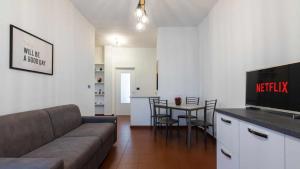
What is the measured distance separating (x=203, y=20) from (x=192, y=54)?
1.02 metres

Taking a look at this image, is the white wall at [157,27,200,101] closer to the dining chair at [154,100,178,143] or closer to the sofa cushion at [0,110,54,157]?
the dining chair at [154,100,178,143]

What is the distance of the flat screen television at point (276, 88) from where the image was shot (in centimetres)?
163

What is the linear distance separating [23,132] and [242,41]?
321 centimetres

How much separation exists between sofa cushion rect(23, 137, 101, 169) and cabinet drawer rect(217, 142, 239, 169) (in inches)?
58.8

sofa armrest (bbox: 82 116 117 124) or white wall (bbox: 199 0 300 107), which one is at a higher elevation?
white wall (bbox: 199 0 300 107)

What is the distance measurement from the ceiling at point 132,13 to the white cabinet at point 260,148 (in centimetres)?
319

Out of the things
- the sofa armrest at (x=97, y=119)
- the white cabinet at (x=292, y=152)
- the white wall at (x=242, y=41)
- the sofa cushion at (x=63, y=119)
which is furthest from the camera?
the sofa armrest at (x=97, y=119)

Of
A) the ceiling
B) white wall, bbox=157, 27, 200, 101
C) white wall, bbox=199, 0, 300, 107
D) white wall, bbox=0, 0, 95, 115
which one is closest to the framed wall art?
white wall, bbox=0, 0, 95, 115

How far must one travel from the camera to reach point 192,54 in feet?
18.3

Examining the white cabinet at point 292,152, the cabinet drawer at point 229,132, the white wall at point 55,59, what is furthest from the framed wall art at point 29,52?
the white cabinet at point 292,152

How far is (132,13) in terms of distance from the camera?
4.52 m

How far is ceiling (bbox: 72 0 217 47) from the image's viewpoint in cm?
400

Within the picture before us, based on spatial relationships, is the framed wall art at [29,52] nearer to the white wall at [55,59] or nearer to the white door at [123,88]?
the white wall at [55,59]

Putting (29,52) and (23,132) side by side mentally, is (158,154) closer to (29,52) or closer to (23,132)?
(23,132)
